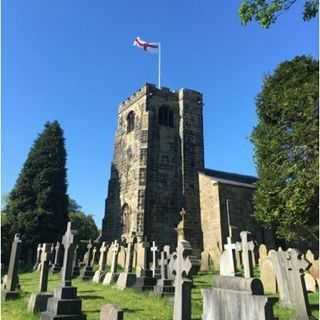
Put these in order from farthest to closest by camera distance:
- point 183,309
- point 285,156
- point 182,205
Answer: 1. point 182,205
2. point 285,156
3. point 183,309

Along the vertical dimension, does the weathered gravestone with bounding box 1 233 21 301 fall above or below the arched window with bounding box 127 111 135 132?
below

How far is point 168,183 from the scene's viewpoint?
28.5 m

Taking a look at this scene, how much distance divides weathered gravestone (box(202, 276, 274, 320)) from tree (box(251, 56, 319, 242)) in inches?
499

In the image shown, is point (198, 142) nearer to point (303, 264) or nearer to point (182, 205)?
point (182, 205)

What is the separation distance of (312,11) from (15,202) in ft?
92.9

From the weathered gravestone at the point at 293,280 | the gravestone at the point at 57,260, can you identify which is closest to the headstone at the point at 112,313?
the weathered gravestone at the point at 293,280

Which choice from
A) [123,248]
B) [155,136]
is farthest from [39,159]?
[123,248]

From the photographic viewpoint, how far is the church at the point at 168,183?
2652cm

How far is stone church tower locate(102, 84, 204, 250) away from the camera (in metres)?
27.0

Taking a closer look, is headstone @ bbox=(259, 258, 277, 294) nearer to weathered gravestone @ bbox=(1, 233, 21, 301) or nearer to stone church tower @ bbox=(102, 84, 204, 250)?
weathered gravestone @ bbox=(1, 233, 21, 301)

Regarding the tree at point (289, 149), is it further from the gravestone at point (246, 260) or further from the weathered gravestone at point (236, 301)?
the weathered gravestone at point (236, 301)

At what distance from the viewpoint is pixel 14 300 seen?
9586 millimetres

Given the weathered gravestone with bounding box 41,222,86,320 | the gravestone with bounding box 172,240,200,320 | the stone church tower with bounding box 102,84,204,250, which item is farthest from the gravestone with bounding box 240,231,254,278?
the stone church tower with bounding box 102,84,204,250

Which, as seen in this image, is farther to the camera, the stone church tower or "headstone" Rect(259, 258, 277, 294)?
the stone church tower
